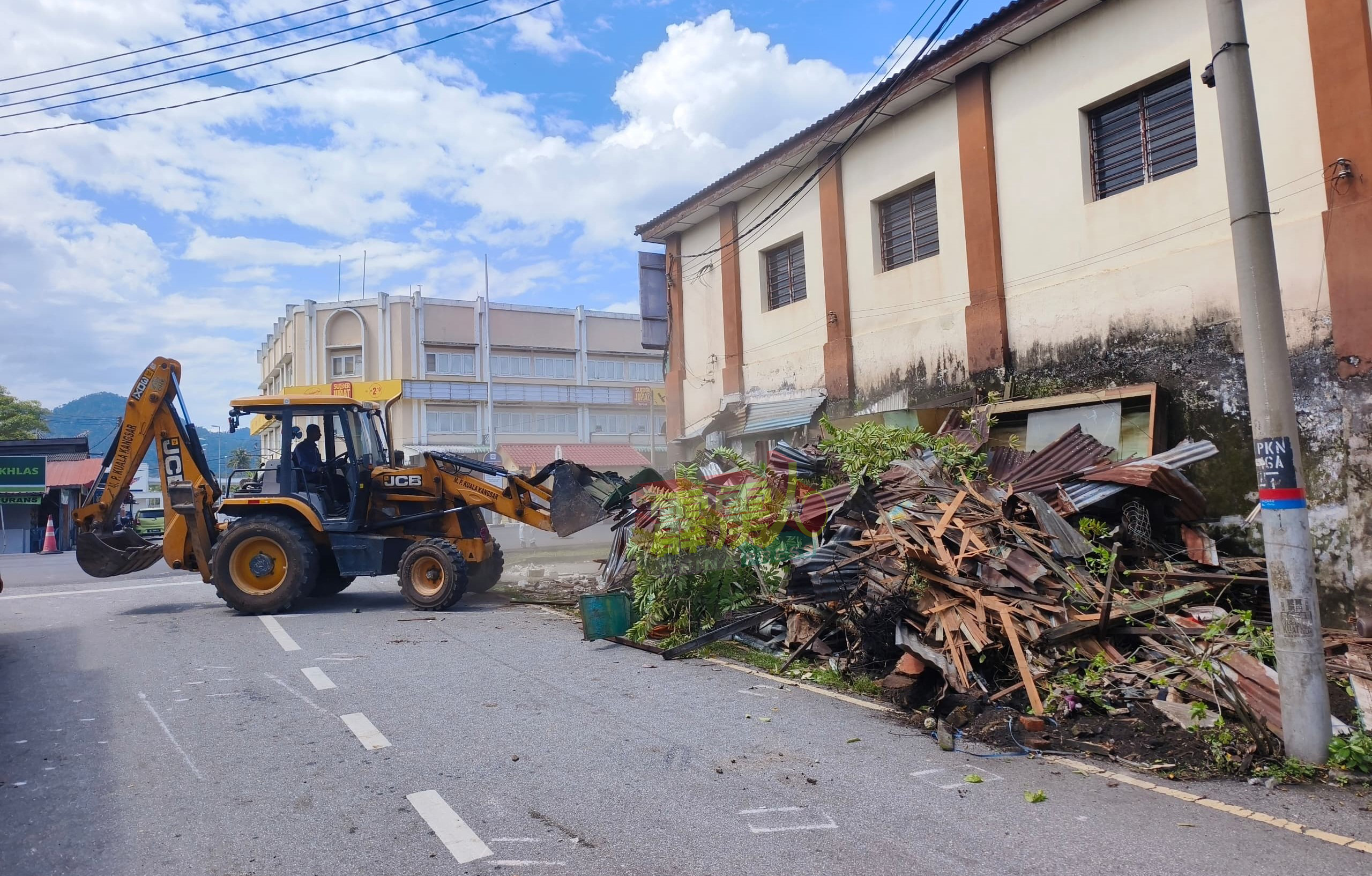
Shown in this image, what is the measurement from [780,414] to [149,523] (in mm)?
18121

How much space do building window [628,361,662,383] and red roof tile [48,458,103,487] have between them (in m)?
27.1

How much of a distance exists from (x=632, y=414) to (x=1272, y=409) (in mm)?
47271

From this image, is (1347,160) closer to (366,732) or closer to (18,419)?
(366,732)

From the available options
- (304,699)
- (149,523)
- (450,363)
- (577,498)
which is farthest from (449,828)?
(450,363)

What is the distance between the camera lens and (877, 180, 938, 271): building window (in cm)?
1460

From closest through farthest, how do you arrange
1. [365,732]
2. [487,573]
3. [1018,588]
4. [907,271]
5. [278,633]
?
[365,732] < [1018,588] < [278,633] < [487,573] < [907,271]

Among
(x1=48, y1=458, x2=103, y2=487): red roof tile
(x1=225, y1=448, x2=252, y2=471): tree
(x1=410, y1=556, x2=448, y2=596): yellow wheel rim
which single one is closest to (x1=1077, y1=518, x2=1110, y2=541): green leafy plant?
(x1=410, y1=556, x2=448, y2=596): yellow wheel rim

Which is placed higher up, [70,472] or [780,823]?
[70,472]

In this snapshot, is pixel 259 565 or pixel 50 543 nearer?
pixel 259 565

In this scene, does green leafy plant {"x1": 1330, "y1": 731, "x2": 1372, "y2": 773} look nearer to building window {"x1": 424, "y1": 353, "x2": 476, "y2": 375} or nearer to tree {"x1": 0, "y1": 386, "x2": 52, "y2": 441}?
building window {"x1": 424, "y1": 353, "x2": 476, "y2": 375}

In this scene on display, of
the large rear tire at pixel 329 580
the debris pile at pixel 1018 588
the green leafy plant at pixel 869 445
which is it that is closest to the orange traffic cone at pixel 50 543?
the large rear tire at pixel 329 580

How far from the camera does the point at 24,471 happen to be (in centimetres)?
3753

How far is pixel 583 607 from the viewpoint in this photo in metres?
9.77

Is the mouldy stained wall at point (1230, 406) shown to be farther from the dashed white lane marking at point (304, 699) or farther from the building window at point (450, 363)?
the building window at point (450, 363)
